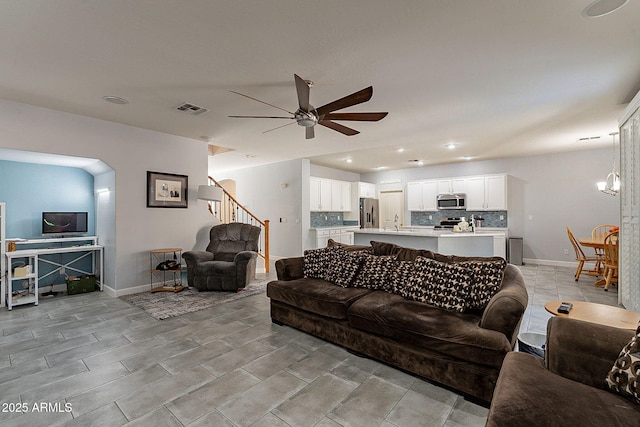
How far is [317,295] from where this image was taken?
9.61 ft

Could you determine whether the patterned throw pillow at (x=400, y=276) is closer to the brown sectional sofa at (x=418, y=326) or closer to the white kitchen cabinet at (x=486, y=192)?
the brown sectional sofa at (x=418, y=326)

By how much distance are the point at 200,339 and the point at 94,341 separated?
3.49ft

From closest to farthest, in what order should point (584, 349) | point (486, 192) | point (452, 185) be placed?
point (584, 349), point (486, 192), point (452, 185)

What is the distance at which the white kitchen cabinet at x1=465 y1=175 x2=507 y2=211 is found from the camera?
7.41 m

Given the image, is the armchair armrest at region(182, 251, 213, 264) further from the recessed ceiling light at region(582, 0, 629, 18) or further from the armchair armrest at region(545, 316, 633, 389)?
the recessed ceiling light at region(582, 0, 629, 18)

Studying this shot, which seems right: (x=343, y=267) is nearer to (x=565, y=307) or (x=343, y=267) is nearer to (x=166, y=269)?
(x=565, y=307)

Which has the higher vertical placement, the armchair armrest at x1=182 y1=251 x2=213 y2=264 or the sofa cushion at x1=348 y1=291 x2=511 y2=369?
the armchair armrest at x1=182 y1=251 x2=213 y2=264

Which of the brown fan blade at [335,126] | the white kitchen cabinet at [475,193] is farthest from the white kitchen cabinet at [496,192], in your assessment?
the brown fan blade at [335,126]

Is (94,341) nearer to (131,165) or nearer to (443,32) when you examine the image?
(131,165)

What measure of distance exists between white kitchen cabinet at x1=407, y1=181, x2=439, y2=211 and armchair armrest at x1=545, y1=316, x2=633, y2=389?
7.16 m

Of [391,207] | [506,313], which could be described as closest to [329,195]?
[391,207]

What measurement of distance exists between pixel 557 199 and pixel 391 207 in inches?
168

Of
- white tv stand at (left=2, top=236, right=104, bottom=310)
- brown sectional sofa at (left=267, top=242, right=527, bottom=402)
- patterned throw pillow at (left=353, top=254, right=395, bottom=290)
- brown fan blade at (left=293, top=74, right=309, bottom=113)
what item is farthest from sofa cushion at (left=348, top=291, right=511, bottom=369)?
white tv stand at (left=2, top=236, right=104, bottom=310)

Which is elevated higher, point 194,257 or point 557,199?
point 557,199
